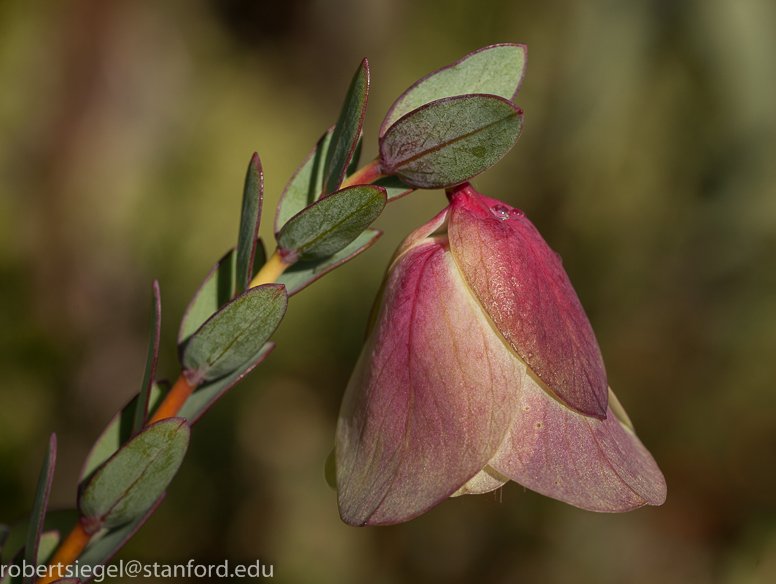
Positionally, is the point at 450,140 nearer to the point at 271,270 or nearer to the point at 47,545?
the point at 271,270

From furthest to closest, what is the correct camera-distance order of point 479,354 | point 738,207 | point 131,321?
point 131,321
point 738,207
point 479,354

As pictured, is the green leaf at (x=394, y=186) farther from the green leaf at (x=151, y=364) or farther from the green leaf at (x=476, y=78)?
the green leaf at (x=151, y=364)

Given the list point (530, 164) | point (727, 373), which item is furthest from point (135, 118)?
point (727, 373)

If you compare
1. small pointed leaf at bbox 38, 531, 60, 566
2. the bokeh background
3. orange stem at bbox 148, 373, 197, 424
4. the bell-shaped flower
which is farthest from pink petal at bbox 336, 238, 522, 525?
the bokeh background

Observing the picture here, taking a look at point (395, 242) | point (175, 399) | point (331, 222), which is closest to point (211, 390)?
point (175, 399)

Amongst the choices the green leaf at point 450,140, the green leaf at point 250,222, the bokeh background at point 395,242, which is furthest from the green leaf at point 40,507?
the bokeh background at point 395,242

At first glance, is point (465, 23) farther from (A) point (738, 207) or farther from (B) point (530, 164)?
(A) point (738, 207)
